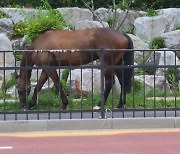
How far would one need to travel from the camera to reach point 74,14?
26.2 m

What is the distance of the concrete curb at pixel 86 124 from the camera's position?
43.3 feet

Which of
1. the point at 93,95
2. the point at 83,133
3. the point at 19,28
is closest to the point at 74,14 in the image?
the point at 19,28

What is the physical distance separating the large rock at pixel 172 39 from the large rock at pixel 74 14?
11.9ft

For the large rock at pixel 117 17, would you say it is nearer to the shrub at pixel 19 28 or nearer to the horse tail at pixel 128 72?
the shrub at pixel 19 28

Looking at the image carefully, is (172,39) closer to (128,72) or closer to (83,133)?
(128,72)

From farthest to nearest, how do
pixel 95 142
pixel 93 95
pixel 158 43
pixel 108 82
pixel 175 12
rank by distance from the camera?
1. pixel 175 12
2. pixel 158 43
3. pixel 93 95
4. pixel 108 82
5. pixel 95 142

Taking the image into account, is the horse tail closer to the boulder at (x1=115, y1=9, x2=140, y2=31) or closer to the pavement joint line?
the pavement joint line

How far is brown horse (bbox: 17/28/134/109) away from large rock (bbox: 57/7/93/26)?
8.28 meters

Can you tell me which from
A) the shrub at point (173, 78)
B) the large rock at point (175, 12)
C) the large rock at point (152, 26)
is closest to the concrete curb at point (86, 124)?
the shrub at point (173, 78)

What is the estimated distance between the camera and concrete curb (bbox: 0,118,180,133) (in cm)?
1319

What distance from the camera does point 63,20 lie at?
82.8ft

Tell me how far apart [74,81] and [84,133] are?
496cm

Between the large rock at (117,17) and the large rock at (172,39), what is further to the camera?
the large rock at (117,17)

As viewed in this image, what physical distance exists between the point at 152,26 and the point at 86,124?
510 inches
